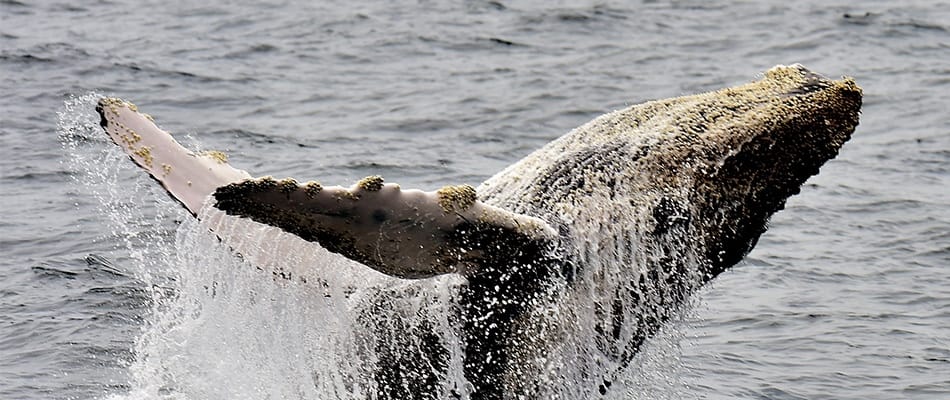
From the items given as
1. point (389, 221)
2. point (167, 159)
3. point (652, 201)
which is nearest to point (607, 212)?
point (652, 201)

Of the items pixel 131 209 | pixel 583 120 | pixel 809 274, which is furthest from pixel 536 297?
pixel 583 120

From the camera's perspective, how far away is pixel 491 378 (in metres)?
8.03

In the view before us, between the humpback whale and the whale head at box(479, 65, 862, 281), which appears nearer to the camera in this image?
the humpback whale

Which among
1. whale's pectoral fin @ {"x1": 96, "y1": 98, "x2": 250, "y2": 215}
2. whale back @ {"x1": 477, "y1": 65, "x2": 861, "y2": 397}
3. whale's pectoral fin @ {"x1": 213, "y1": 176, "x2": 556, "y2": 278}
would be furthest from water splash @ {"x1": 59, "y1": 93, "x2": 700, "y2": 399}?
whale's pectoral fin @ {"x1": 213, "y1": 176, "x2": 556, "y2": 278}

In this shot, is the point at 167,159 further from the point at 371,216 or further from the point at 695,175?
the point at 695,175

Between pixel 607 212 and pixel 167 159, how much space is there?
7.75ft

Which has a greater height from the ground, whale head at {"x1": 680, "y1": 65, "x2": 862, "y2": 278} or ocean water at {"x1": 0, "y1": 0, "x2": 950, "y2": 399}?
whale head at {"x1": 680, "y1": 65, "x2": 862, "y2": 278}

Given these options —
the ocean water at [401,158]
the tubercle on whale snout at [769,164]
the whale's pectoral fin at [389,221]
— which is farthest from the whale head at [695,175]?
the whale's pectoral fin at [389,221]

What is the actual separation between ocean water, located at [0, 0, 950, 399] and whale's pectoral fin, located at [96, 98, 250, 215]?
0.30 metres

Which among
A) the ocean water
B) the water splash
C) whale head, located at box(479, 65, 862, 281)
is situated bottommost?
the ocean water

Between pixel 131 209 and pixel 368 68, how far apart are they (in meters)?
8.44

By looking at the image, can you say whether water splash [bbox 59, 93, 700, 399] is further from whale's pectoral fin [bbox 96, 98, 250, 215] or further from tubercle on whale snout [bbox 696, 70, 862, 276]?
tubercle on whale snout [bbox 696, 70, 862, 276]

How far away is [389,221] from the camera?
7117 mm

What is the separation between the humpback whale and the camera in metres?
7.71
